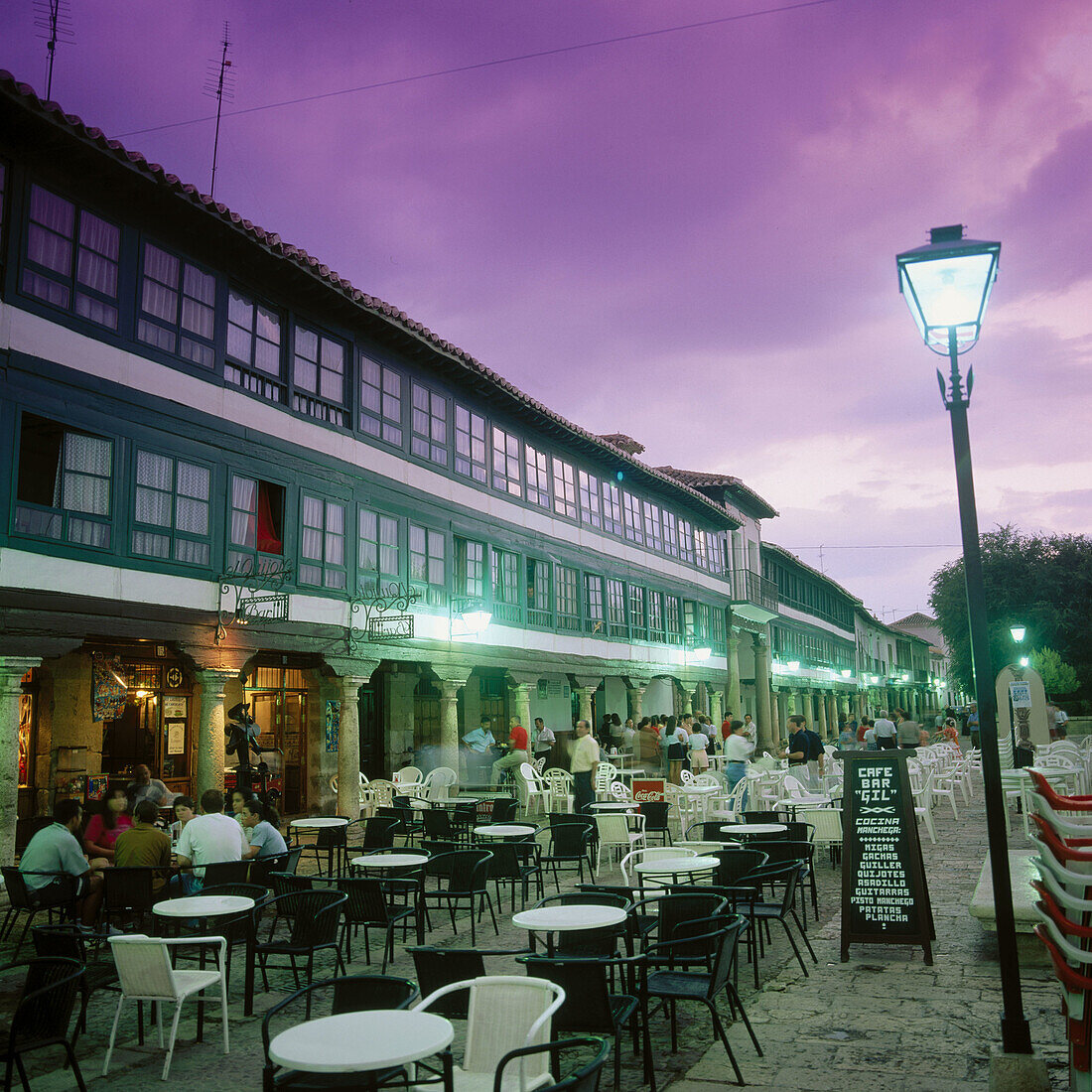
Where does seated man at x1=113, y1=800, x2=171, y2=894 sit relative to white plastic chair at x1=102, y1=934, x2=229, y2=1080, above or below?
above

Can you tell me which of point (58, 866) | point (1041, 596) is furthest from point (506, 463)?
point (1041, 596)

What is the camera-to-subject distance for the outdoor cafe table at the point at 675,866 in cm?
763

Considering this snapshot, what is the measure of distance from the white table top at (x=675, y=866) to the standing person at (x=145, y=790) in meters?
7.03

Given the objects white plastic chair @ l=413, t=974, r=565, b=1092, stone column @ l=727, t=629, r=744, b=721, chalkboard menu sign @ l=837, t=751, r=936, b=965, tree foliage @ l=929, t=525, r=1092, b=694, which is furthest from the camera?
tree foliage @ l=929, t=525, r=1092, b=694

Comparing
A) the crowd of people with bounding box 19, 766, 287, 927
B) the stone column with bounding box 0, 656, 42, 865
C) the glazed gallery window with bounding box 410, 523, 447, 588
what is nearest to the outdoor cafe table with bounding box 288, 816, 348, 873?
the crowd of people with bounding box 19, 766, 287, 927

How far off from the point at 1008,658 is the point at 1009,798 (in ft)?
98.4

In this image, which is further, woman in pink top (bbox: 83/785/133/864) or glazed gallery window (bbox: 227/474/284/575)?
glazed gallery window (bbox: 227/474/284/575)

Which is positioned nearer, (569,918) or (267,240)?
(569,918)

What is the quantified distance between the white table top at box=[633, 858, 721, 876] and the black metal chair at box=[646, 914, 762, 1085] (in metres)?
1.61

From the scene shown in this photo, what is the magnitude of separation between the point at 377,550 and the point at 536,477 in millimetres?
7286

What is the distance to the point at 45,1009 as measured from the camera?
493cm

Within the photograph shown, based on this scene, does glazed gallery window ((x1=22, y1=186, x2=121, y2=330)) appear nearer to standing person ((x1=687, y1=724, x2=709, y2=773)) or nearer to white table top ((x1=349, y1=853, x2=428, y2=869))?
white table top ((x1=349, y1=853, x2=428, y2=869))

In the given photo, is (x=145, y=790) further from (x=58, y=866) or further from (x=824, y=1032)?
(x=824, y=1032)

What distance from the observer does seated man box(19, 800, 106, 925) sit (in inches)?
332
